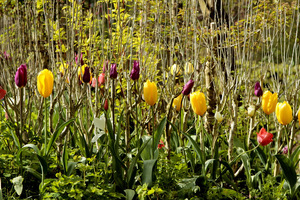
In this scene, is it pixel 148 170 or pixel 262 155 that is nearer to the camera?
pixel 148 170

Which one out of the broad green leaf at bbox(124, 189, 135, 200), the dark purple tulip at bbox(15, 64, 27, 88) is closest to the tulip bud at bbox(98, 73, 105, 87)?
the dark purple tulip at bbox(15, 64, 27, 88)

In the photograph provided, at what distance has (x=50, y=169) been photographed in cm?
225

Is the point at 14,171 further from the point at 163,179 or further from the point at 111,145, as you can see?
the point at 163,179

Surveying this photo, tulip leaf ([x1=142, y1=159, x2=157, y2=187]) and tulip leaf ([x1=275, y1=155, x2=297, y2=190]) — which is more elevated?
tulip leaf ([x1=142, y1=159, x2=157, y2=187])

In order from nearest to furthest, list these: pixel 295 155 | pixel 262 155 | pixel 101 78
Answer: pixel 295 155 < pixel 262 155 < pixel 101 78

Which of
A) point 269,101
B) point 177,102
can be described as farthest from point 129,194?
point 269,101

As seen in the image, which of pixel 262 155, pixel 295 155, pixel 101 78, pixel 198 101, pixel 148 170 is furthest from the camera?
pixel 101 78

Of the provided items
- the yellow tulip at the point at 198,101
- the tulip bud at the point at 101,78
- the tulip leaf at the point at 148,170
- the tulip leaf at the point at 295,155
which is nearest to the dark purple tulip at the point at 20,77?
the tulip bud at the point at 101,78

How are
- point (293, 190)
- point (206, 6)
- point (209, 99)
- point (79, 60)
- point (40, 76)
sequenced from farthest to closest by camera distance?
1. point (206, 6)
2. point (209, 99)
3. point (79, 60)
4. point (293, 190)
5. point (40, 76)

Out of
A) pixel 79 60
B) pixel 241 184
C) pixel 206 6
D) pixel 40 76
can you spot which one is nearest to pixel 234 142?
pixel 241 184

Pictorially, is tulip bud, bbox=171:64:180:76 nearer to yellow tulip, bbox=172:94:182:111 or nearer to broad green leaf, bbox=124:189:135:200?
yellow tulip, bbox=172:94:182:111

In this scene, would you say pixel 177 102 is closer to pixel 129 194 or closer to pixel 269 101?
pixel 269 101

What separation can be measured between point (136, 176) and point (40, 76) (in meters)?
0.90

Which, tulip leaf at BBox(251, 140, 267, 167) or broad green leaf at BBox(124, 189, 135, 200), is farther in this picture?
tulip leaf at BBox(251, 140, 267, 167)
